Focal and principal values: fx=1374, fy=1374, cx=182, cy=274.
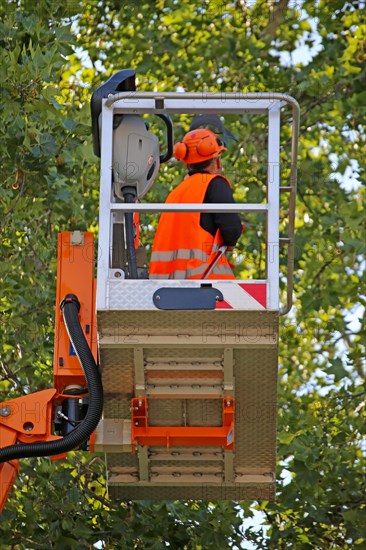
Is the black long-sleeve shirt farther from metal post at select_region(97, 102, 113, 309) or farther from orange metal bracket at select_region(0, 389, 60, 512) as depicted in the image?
orange metal bracket at select_region(0, 389, 60, 512)

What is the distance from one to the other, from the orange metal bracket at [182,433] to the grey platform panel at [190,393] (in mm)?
41

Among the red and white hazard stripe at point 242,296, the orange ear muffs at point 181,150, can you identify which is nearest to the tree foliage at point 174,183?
the orange ear muffs at point 181,150

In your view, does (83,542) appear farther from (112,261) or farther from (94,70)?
(94,70)

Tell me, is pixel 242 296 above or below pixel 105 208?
below

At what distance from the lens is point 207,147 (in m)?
8.59

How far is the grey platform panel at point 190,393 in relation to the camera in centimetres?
755

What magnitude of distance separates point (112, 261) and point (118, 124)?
807 millimetres

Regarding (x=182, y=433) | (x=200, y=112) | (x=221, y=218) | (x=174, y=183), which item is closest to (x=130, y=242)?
→ (x=221, y=218)

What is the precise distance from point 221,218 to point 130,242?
59cm

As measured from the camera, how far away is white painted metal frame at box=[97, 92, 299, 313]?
753 cm

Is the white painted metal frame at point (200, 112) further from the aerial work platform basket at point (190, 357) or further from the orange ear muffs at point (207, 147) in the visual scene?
the orange ear muffs at point (207, 147)

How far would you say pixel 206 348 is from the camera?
7641 millimetres

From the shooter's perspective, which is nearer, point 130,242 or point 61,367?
point 130,242

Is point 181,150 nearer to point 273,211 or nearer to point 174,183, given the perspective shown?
point 273,211
